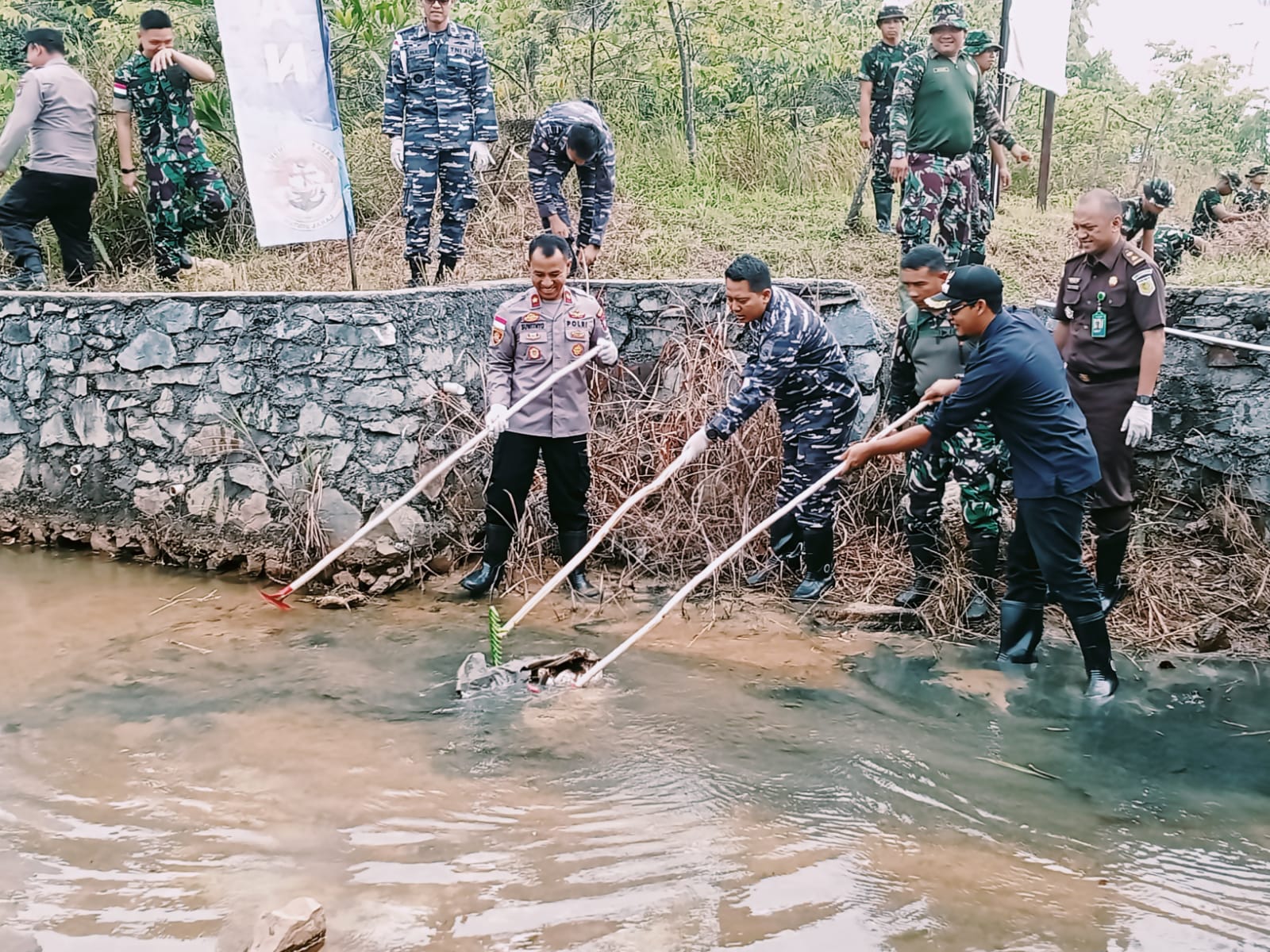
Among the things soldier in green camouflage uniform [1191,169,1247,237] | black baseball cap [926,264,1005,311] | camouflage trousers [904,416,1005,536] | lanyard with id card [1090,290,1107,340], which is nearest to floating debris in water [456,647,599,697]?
camouflage trousers [904,416,1005,536]

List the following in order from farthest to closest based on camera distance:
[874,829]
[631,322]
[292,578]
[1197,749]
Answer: [631,322] → [292,578] → [1197,749] → [874,829]

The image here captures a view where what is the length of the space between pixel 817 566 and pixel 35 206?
5328mm

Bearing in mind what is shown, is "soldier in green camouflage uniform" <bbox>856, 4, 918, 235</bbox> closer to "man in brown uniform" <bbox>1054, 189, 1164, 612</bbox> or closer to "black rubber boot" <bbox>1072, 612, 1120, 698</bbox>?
"man in brown uniform" <bbox>1054, 189, 1164, 612</bbox>

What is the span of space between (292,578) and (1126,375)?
171 inches

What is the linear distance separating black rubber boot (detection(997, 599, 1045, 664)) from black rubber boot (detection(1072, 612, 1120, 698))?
0.34 m

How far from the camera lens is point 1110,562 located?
505 centimetres

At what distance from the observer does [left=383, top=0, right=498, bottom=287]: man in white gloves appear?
6594mm

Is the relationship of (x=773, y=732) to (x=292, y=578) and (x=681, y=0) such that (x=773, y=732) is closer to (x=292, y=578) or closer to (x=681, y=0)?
(x=292, y=578)

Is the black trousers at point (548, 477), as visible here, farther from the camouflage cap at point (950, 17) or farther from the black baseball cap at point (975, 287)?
the camouflage cap at point (950, 17)

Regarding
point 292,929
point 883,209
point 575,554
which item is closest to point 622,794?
point 292,929

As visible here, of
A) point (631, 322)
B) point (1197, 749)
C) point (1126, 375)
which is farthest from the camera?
point (631, 322)

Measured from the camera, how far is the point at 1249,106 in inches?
653

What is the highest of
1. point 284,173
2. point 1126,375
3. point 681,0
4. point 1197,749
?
point 681,0

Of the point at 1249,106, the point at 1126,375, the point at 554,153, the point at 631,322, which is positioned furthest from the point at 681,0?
the point at 1249,106
